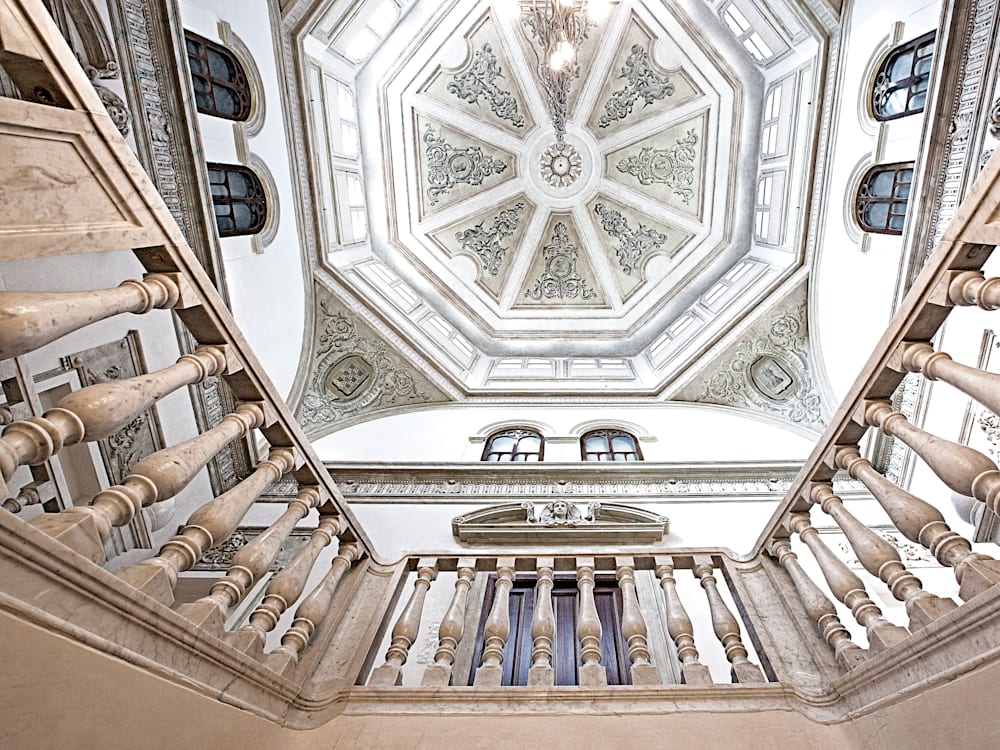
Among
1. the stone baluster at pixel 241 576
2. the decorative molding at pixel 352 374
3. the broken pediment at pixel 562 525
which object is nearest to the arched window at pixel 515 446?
the broken pediment at pixel 562 525

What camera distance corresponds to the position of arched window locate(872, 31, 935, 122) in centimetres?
732

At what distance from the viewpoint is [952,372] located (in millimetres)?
2854

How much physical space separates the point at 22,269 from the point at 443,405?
7931 millimetres

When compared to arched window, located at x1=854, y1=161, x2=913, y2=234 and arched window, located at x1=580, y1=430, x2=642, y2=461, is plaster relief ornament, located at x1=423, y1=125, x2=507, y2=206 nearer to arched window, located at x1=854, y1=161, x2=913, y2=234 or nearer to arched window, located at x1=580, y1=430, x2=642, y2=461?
arched window, located at x1=580, y1=430, x2=642, y2=461

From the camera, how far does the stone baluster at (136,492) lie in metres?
2.18

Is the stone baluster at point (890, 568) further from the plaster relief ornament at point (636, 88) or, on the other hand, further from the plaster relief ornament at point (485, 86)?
the plaster relief ornament at point (485, 86)

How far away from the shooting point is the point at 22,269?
5.02 m

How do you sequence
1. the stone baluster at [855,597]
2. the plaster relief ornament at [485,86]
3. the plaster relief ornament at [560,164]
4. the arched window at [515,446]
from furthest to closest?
1. the plaster relief ornament at [560,164]
2. the plaster relief ornament at [485,86]
3. the arched window at [515,446]
4. the stone baluster at [855,597]

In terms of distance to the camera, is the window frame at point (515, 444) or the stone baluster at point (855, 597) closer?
the stone baluster at point (855, 597)

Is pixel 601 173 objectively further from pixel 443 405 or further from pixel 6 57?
pixel 6 57

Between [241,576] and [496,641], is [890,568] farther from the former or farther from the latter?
[241,576]

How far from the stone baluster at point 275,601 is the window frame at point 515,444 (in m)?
5.68

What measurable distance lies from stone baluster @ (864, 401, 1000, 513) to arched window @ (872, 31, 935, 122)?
629cm

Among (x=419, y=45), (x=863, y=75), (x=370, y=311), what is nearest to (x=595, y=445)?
(x=370, y=311)
